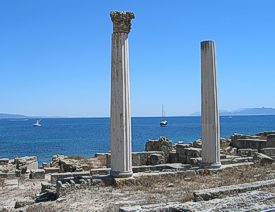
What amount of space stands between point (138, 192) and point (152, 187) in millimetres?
890

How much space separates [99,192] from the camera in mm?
12484

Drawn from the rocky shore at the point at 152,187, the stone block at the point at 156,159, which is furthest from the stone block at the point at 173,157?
the stone block at the point at 156,159

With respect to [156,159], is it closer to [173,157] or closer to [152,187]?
[173,157]

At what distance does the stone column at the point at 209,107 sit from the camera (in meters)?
15.5

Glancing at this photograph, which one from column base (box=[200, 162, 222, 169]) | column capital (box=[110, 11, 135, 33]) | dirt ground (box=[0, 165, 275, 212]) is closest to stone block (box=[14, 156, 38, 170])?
dirt ground (box=[0, 165, 275, 212])

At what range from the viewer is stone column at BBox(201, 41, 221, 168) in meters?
15.5

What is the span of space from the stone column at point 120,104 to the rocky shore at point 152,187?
0.55m

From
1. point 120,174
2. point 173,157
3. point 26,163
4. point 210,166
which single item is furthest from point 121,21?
point 26,163

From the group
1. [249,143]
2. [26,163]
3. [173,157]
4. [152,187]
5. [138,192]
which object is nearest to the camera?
[138,192]

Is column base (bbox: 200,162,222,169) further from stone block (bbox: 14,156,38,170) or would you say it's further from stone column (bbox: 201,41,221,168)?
stone block (bbox: 14,156,38,170)

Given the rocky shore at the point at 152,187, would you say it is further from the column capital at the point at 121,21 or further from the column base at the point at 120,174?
the column capital at the point at 121,21

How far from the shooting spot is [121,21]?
13.8 metres

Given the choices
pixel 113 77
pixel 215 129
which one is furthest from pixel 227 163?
pixel 113 77

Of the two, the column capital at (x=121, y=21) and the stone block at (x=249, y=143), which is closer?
the column capital at (x=121, y=21)
